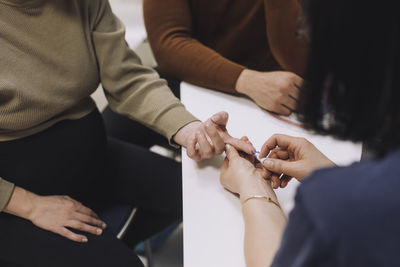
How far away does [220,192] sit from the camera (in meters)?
0.71

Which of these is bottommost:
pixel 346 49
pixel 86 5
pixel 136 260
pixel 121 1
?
pixel 136 260

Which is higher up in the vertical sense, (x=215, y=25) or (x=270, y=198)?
(x=215, y=25)

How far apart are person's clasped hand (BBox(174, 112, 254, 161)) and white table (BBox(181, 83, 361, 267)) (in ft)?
0.09

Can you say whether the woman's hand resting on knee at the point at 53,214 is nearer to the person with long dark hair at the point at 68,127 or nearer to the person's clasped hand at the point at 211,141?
the person with long dark hair at the point at 68,127

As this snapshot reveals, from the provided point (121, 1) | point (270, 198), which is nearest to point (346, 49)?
point (270, 198)

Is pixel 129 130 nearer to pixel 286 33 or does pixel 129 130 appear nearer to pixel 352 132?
pixel 286 33

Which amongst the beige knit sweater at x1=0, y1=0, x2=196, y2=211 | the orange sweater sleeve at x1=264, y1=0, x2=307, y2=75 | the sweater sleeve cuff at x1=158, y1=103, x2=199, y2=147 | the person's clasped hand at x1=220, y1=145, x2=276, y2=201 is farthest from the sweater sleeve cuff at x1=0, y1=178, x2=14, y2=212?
the orange sweater sleeve at x1=264, y1=0, x2=307, y2=75

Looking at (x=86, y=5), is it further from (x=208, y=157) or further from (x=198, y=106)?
(x=208, y=157)

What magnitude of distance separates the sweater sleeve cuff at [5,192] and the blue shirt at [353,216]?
0.71 metres

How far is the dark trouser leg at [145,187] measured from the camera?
106 cm

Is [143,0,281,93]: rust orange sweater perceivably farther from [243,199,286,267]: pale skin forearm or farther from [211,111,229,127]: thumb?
[243,199,286,267]: pale skin forearm

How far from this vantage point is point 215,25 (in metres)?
1.17

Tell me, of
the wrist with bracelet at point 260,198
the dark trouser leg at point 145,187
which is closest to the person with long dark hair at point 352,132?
the wrist with bracelet at point 260,198

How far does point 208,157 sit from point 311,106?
385 millimetres
